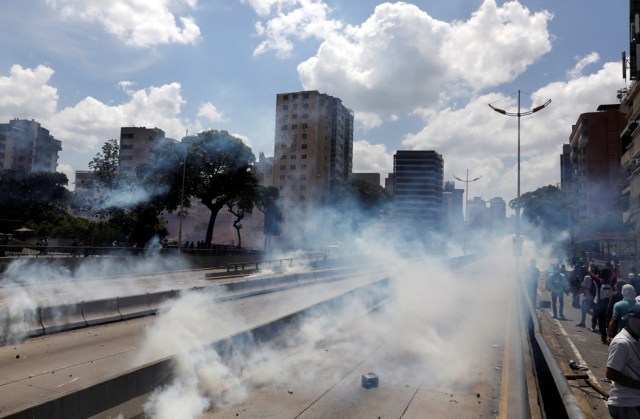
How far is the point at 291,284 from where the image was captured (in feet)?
79.7

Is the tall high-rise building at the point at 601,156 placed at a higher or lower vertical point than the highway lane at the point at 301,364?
higher

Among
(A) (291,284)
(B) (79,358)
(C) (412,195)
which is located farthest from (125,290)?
(C) (412,195)

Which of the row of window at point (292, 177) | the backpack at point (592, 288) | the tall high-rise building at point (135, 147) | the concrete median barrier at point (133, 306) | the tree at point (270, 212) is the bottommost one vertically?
the concrete median barrier at point (133, 306)

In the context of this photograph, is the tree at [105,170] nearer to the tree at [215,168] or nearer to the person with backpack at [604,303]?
the tree at [215,168]

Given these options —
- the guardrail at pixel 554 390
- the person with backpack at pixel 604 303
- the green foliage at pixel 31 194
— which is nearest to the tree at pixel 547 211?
the person with backpack at pixel 604 303

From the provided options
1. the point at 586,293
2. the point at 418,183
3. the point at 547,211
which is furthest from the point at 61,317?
the point at 418,183

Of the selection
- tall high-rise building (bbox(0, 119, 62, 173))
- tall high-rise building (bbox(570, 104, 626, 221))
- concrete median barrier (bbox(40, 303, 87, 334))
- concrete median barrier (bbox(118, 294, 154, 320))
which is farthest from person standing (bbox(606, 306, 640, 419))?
tall high-rise building (bbox(0, 119, 62, 173))

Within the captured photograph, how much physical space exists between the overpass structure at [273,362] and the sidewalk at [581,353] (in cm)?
17

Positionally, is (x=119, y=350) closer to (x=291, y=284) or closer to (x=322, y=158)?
(x=291, y=284)

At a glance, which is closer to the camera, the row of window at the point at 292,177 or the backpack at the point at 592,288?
the backpack at the point at 592,288

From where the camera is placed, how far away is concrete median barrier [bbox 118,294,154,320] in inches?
496

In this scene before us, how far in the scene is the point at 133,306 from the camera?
13062 mm

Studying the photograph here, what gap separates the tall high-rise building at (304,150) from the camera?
96.7 meters

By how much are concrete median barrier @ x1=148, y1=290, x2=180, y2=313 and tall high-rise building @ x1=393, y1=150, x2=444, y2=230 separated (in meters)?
174
